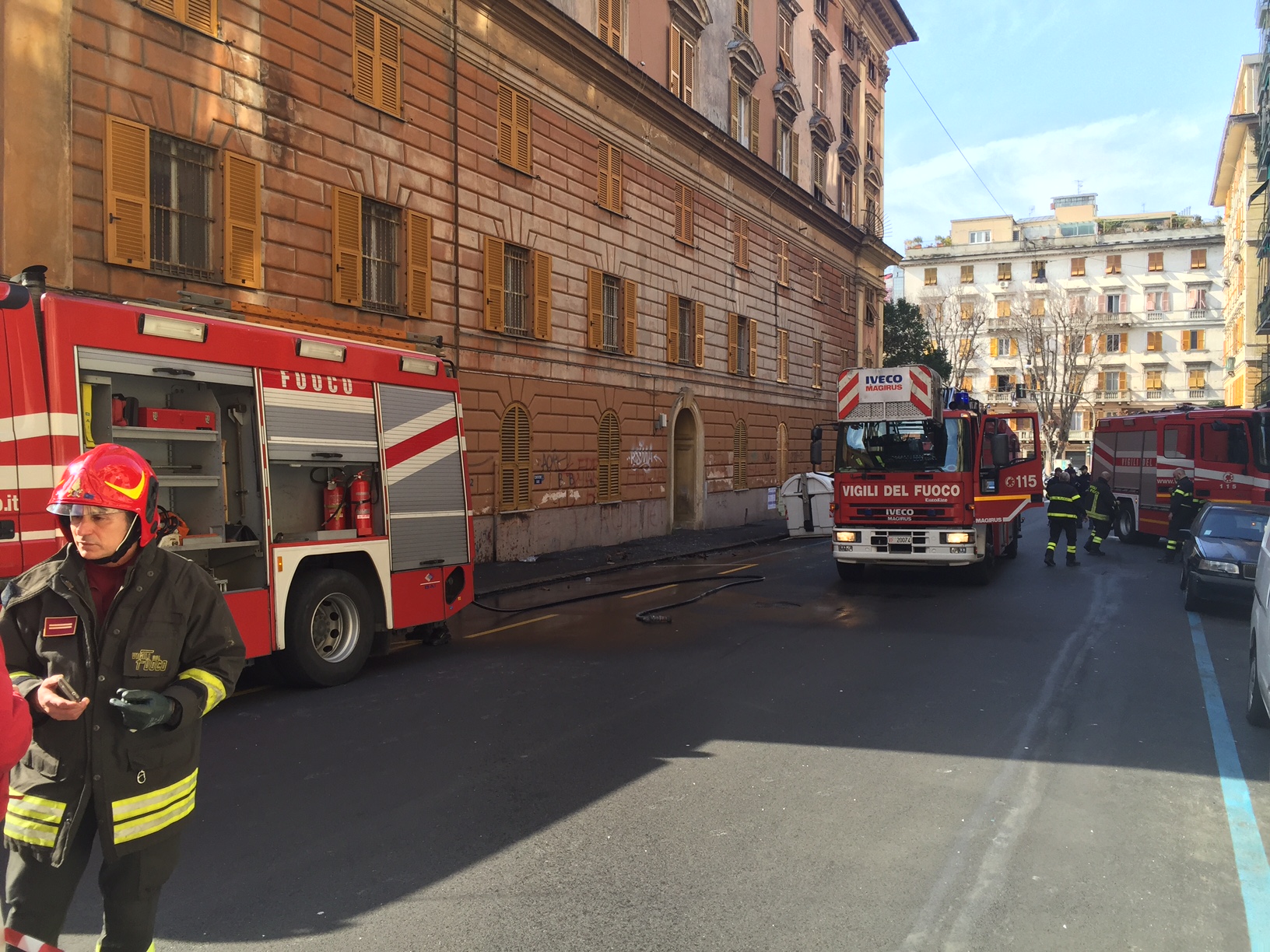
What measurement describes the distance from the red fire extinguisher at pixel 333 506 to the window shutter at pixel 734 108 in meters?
23.0

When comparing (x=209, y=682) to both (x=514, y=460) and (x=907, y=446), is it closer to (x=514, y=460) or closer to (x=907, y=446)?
(x=907, y=446)

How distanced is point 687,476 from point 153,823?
974 inches

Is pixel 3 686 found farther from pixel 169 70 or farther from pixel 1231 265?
pixel 1231 265

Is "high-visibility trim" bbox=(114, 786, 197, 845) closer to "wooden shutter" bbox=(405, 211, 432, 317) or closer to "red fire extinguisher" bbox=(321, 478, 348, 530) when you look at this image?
"red fire extinguisher" bbox=(321, 478, 348, 530)

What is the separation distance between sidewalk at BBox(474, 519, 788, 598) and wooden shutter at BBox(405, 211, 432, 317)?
4.76m

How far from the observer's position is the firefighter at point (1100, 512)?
63.5ft

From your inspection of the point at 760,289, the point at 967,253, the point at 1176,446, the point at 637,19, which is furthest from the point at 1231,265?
the point at 637,19

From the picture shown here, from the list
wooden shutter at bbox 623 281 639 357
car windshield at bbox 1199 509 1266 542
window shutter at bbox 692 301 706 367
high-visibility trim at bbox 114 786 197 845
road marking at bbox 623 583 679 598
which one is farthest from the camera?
window shutter at bbox 692 301 706 367

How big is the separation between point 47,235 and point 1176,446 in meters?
21.2

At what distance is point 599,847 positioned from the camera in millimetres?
4691

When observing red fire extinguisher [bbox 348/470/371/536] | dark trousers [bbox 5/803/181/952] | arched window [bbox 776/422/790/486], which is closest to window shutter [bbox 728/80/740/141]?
arched window [bbox 776/422/790/486]

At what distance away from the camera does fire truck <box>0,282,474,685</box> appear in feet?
20.8

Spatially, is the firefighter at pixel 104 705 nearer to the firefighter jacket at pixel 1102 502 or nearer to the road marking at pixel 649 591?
the road marking at pixel 649 591

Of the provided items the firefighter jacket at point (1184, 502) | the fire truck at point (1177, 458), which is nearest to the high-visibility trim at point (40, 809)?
the fire truck at point (1177, 458)
